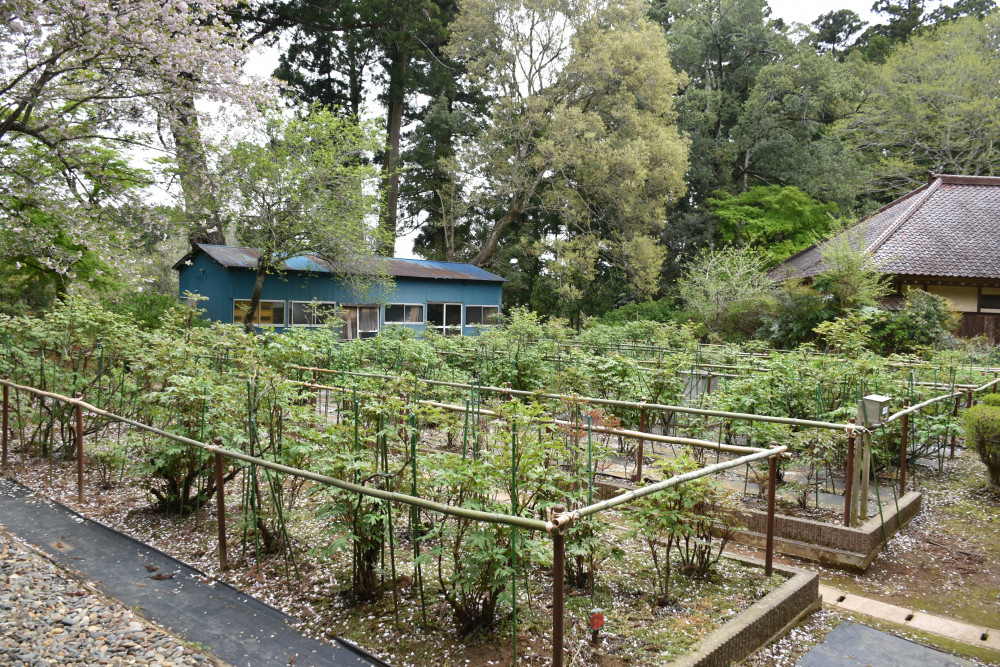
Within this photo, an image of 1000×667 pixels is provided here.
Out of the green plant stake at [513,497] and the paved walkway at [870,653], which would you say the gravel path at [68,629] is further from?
the paved walkway at [870,653]

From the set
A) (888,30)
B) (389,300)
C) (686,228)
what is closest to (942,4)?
(888,30)

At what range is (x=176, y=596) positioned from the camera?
3756 mm

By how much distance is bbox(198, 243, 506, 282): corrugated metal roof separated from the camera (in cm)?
1886

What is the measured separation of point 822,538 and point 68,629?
5202mm

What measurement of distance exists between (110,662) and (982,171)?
3484 centimetres

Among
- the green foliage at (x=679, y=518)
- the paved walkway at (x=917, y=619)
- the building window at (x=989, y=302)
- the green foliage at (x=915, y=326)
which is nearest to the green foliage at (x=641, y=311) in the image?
the building window at (x=989, y=302)

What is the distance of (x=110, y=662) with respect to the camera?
3.03m

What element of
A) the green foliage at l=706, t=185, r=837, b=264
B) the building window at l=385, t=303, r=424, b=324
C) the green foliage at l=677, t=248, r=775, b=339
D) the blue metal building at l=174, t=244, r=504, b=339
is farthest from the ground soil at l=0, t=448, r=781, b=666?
the green foliage at l=706, t=185, r=837, b=264

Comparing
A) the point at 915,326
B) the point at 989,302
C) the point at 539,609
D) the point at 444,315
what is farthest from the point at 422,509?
the point at 444,315

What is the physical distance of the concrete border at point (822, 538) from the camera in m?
5.01

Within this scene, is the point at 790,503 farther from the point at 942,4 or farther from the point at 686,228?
the point at 942,4

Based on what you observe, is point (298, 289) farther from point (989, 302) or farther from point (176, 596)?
point (989, 302)

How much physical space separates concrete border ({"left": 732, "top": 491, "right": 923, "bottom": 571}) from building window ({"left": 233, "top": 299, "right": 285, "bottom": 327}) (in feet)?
53.3

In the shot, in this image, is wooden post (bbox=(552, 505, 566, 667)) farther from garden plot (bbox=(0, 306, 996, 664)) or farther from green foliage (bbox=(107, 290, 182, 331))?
green foliage (bbox=(107, 290, 182, 331))
